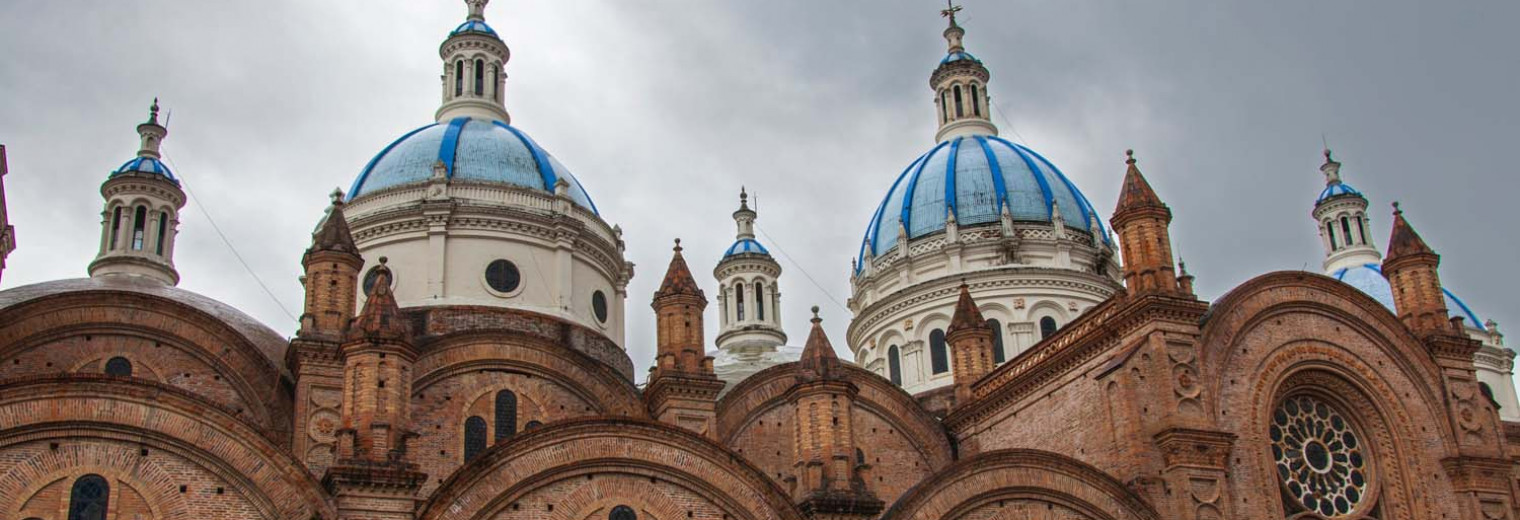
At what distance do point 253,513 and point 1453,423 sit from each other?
2870 cm

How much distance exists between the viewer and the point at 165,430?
78.9 ft

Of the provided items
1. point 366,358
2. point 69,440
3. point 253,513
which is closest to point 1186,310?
point 366,358

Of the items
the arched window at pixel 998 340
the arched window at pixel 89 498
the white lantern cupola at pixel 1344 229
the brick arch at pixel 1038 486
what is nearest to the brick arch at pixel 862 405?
the brick arch at pixel 1038 486

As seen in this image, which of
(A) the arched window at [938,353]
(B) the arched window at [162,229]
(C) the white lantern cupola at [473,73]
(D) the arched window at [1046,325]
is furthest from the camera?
(A) the arched window at [938,353]

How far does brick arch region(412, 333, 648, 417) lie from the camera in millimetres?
32875

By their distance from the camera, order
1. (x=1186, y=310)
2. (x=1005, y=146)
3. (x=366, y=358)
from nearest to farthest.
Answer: (x=366, y=358), (x=1186, y=310), (x=1005, y=146)

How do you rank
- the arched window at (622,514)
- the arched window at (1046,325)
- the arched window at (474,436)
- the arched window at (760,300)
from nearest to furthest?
1. the arched window at (622,514)
2. the arched window at (474,436)
3. the arched window at (1046,325)
4. the arched window at (760,300)

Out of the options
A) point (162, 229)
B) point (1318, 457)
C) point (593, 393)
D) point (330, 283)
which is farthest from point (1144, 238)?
point (162, 229)

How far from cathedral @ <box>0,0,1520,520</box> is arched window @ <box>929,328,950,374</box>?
499cm

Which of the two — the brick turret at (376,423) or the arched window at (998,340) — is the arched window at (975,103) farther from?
the brick turret at (376,423)

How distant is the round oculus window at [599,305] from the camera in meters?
40.7

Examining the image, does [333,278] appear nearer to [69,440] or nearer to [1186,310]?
[69,440]

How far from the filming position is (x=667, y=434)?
27.7m

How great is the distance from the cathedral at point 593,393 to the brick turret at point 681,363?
0.08 metres
